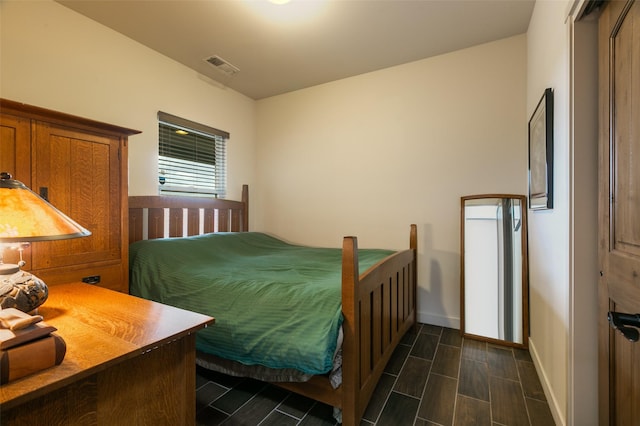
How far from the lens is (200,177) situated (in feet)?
10.6

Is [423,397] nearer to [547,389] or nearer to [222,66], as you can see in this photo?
[547,389]

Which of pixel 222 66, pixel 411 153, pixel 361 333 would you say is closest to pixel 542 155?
pixel 411 153

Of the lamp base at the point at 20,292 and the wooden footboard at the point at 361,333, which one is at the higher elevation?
the lamp base at the point at 20,292

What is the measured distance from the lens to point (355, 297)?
1.38 meters

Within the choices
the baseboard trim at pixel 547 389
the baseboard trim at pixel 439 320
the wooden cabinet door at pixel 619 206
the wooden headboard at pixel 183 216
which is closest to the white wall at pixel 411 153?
the baseboard trim at pixel 439 320

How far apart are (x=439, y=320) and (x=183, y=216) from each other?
9.09ft

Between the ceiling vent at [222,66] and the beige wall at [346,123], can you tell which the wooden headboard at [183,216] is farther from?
the ceiling vent at [222,66]

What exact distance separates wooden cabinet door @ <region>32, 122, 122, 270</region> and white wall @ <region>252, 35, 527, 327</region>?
2020mm

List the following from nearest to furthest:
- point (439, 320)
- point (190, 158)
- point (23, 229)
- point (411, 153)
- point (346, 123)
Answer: point (23, 229)
point (439, 320)
point (411, 153)
point (190, 158)
point (346, 123)

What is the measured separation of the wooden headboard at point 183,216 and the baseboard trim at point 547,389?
121 inches

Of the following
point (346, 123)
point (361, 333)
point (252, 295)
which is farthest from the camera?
point (346, 123)

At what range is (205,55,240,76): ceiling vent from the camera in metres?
2.87

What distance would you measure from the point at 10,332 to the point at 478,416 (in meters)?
2.01

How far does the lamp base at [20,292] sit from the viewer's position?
38.7 inches
